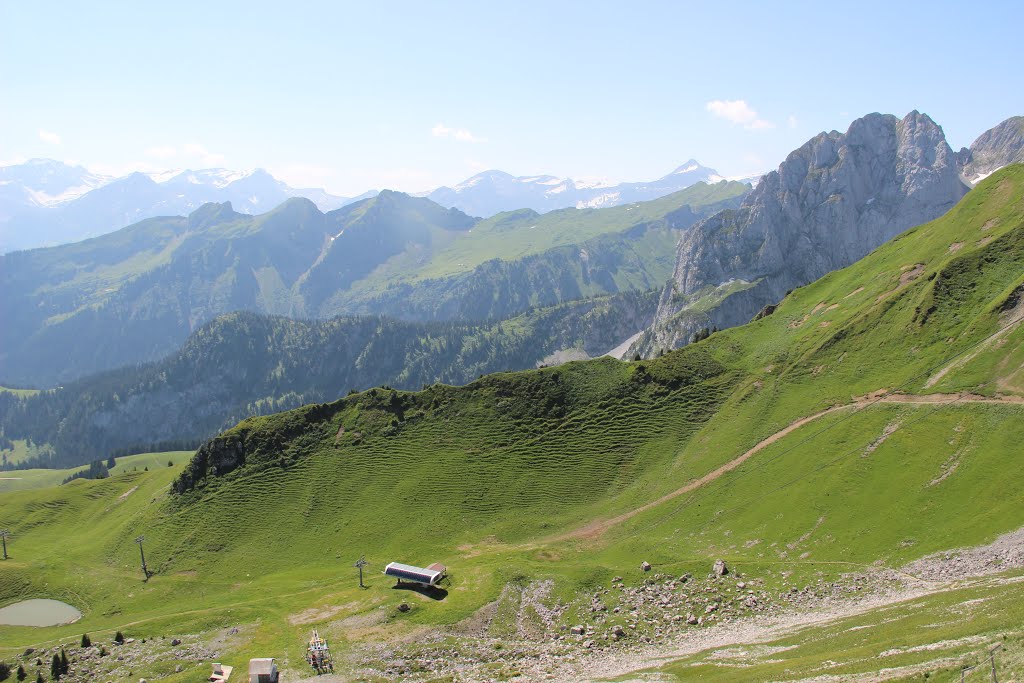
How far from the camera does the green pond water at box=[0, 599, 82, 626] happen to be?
9388 cm

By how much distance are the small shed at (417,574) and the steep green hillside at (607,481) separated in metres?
2.58

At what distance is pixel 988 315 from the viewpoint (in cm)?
10412

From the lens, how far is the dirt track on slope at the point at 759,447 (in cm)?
9500

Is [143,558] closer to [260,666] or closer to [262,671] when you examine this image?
[260,666]

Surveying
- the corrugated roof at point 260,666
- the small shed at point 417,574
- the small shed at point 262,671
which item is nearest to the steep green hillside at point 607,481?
the small shed at point 417,574

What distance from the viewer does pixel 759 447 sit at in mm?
106625

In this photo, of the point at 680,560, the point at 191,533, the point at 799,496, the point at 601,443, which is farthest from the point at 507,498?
the point at 191,533

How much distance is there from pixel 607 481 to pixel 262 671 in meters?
65.2

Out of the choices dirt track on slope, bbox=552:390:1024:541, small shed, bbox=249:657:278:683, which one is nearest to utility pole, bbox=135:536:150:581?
small shed, bbox=249:657:278:683

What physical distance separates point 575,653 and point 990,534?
42.9 m

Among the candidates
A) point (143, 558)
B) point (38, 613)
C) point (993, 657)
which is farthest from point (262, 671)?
point (143, 558)

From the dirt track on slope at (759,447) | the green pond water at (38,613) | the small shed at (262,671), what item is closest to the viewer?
the small shed at (262,671)

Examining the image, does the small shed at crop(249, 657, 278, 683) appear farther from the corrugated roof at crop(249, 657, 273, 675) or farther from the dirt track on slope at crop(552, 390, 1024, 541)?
the dirt track on slope at crop(552, 390, 1024, 541)

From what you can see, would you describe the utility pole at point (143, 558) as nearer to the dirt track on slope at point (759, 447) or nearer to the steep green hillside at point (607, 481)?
the steep green hillside at point (607, 481)
